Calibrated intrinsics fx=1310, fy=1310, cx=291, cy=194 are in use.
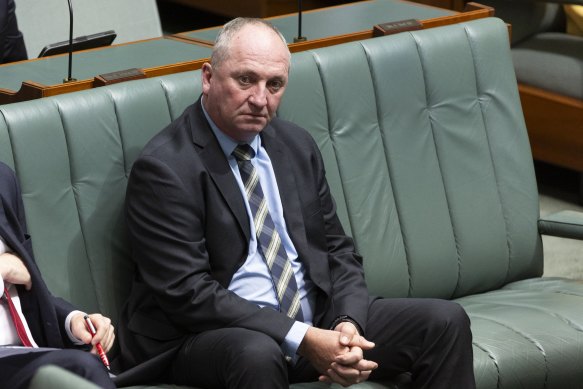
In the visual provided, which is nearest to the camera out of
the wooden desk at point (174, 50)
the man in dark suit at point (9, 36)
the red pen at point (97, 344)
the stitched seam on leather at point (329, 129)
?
the red pen at point (97, 344)

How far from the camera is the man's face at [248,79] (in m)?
2.72

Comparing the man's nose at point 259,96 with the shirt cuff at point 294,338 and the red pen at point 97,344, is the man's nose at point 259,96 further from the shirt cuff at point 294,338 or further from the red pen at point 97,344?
the red pen at point 97,344

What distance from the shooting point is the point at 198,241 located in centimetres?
268

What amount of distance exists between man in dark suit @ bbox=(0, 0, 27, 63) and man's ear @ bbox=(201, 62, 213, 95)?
1.36 meters

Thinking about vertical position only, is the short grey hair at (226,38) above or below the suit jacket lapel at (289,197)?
above

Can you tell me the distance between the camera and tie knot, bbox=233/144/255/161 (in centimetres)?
279

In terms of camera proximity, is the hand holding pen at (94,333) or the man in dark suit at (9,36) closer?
the hand holding pen at (94,333)

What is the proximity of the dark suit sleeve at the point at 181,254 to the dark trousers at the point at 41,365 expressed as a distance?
296 millimetres

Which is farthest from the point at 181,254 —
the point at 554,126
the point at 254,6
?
the point at 254,6

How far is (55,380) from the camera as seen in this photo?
1754 millimetres

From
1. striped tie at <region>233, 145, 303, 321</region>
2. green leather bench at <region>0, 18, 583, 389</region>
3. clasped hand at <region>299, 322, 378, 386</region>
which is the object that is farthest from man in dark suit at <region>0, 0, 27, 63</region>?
clasped hand at <region>299, 322, 378, 386</region>

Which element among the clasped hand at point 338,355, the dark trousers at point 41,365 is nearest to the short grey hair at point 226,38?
the clasped hand at point 338,355

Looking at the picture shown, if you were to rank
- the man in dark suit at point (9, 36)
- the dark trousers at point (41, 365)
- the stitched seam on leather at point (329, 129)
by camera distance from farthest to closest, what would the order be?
the man in dark suit at point (9, 36), the stitched seam on leather at point (329, 129), the dark trousers at point (41, 365)

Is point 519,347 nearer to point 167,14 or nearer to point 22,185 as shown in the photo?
point 22,185
